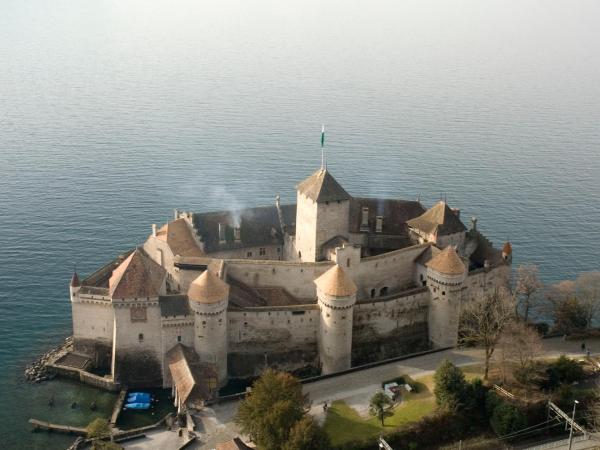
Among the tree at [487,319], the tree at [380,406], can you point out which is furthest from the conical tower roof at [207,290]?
the tree at [487,319]

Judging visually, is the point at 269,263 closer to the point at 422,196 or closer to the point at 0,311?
the point at 0,311

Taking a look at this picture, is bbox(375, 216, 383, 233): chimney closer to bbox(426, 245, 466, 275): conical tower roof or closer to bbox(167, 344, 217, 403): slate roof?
bbox(426, 245, 466, 275): conical tower roof

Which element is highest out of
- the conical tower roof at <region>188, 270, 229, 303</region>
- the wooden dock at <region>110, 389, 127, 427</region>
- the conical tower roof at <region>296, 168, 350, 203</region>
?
the conical tower roof at <region>296, 168, 350, 203</region>

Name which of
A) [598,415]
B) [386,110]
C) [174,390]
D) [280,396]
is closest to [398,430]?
[280,396]

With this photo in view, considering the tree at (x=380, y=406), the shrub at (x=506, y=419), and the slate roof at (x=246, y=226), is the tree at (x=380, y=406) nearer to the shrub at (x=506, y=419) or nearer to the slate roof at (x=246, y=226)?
the shrub at (x=506, y=419)

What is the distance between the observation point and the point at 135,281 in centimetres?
6956

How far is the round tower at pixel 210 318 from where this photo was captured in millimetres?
68062

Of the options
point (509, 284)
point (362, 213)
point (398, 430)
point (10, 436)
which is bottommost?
point (10, 436)

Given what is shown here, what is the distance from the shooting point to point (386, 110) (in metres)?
178

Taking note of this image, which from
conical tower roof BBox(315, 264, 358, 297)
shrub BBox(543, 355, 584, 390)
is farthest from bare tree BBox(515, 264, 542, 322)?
conical tower roof BBox(315, 264, 358, 297)

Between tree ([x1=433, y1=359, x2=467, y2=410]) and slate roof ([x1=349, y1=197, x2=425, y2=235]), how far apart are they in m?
26.0

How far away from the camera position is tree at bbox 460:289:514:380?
224ft

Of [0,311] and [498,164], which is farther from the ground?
[498,164]

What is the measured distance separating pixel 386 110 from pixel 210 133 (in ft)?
161
